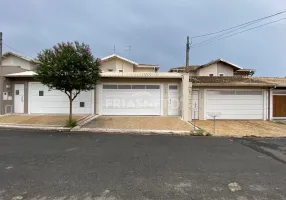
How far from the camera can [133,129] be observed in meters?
10.5

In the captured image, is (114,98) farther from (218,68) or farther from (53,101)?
(218,68)

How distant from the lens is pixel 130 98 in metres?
14.8

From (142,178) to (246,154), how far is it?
3.95 m

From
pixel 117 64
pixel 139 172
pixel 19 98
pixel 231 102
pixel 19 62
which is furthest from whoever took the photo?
pixel 117 64

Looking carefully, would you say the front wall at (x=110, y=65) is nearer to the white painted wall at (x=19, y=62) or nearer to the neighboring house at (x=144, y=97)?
the white painted wall at (x=19, y=62)

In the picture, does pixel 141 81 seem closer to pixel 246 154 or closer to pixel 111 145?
pixel 111 145

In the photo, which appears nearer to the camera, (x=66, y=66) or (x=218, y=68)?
(x=66, y=66)

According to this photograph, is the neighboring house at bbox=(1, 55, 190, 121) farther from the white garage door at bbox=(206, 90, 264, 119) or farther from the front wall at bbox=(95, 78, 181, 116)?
the white garage door at bbox=(206, 90, 264, 119)

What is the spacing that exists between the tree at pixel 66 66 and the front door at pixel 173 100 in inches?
259

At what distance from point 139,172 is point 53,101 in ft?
41.2

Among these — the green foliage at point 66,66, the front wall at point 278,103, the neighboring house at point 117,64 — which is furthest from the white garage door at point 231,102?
the neighboring house at point 117,64

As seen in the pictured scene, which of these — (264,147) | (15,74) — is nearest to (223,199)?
(264,147)

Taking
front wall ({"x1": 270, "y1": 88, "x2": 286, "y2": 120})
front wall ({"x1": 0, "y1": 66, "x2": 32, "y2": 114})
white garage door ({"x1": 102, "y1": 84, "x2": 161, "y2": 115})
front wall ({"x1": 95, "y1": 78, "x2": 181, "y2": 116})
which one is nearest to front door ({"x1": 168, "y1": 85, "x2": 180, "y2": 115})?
front wall ({"x1": 95, "y1": 78, "x2": 181, "y2": 116})

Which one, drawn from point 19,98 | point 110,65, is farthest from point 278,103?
point 19,98
